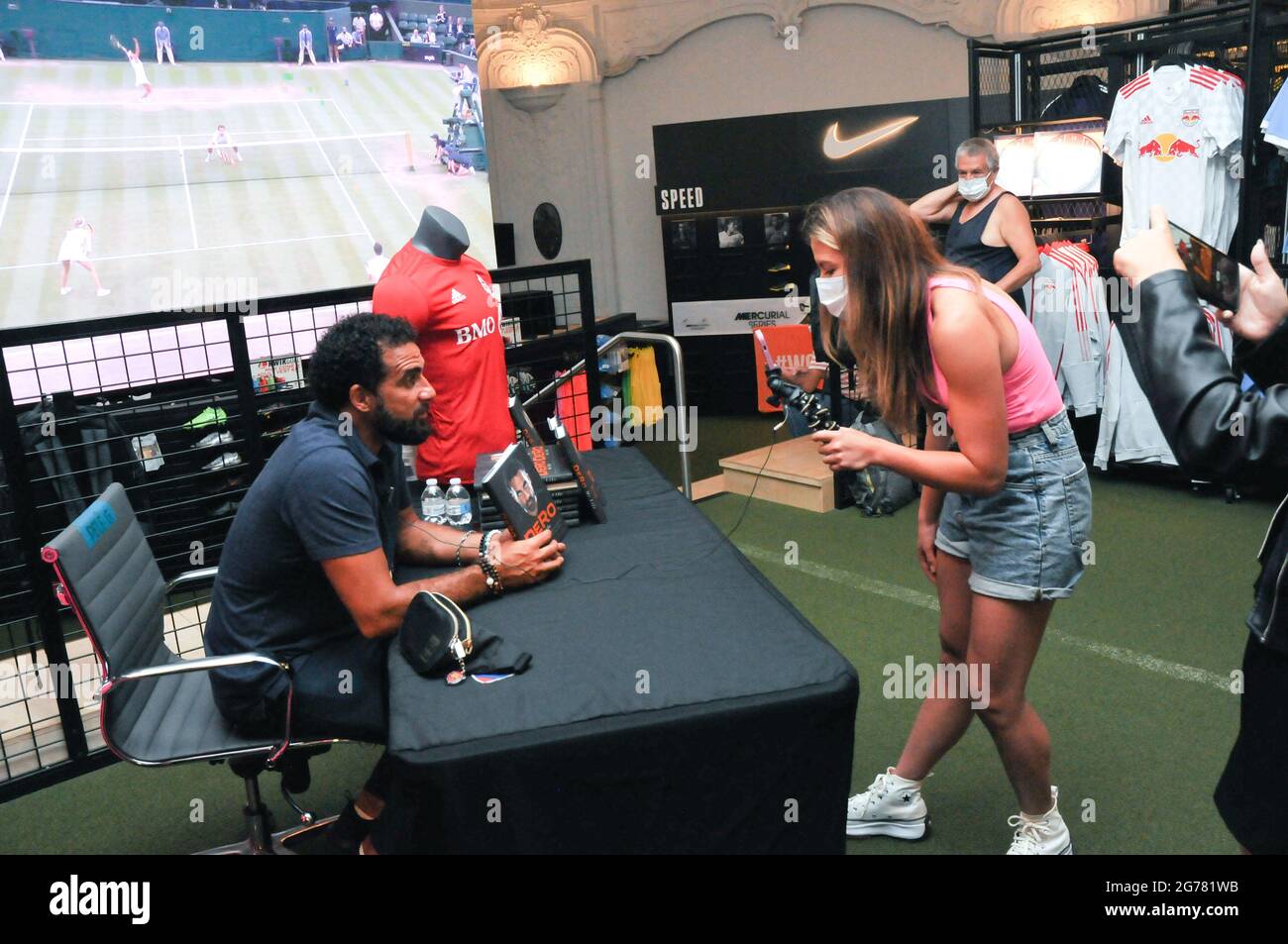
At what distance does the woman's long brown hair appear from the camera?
1.97 metres

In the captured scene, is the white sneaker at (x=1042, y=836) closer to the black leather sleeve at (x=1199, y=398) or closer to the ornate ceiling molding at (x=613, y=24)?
the black leather sleeve at (x=1199, y=398)

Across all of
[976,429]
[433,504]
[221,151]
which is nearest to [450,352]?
[433,504]

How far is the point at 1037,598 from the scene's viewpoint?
6.73ft

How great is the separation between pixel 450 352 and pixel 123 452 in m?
2.18

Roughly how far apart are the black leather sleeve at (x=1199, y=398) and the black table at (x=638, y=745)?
729 mm

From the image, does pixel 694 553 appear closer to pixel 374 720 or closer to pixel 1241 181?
pixel 374 720

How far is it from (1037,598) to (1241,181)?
376cm

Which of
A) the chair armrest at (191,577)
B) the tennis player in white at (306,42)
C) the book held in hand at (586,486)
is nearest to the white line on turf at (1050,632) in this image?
the book held in hand at (586,486)

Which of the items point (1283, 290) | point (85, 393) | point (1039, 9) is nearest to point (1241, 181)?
point (1039, 9)

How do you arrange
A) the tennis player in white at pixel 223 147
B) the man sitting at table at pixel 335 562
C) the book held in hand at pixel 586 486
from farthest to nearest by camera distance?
the tennis player in white at pixel 223 147 → the book held in hand at pixel 586 486 → the man sitting at table at pixel 335 562

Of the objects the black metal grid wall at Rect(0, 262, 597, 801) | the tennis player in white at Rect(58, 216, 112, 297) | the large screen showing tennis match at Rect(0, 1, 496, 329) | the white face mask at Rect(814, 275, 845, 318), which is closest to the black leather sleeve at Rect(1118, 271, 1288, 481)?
the white face mask at Rect(814, 275, 845, 318)

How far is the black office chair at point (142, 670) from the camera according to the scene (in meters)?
2.17

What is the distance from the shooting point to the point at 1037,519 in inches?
80.5

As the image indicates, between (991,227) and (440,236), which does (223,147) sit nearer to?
(440,236)
